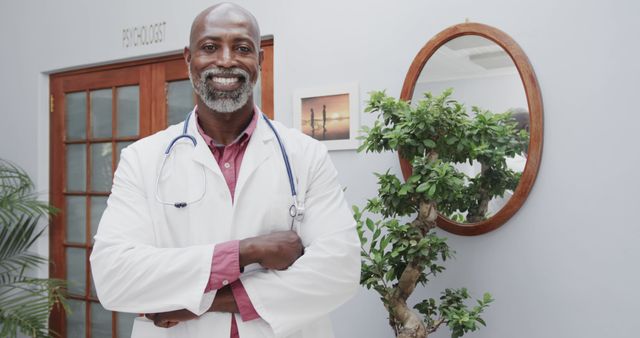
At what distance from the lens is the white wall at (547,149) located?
6.39 feet

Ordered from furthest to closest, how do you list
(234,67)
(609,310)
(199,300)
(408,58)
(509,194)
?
(408,58) → (509,194) → (609,310) → (234,67) → (199,300)

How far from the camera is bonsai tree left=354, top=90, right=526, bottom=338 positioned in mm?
1955

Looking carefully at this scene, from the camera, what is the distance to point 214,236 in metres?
1.42

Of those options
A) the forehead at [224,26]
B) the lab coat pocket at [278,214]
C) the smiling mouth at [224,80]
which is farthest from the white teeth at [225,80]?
the lab coat pocket at [278,214]

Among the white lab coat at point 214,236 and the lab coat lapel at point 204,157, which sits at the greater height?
the lab coat lapel at point 204,157

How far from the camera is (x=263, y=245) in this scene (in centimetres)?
136

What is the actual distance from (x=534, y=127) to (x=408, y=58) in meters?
0.61

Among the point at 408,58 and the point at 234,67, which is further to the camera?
the point at 408,58

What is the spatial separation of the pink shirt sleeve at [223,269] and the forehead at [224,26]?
0.54m

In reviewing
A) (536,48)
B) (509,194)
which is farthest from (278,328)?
(536,48)

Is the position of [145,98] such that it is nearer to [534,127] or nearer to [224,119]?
[224,119]

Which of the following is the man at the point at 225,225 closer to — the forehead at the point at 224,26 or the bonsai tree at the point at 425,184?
the forehead at the point at 224,26

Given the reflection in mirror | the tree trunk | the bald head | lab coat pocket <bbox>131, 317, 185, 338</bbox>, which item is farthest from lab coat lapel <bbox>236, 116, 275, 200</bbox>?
the reflection in mirror

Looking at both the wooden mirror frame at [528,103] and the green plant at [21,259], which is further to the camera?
the green plant at [21,259]
